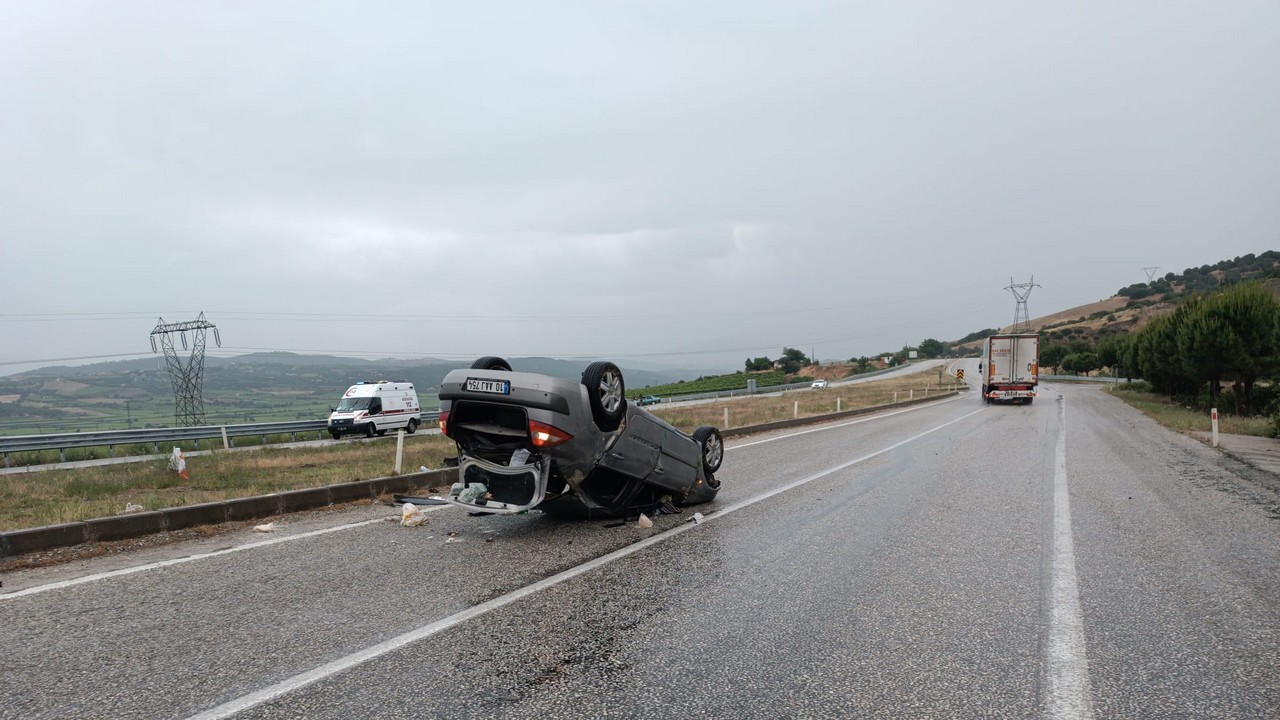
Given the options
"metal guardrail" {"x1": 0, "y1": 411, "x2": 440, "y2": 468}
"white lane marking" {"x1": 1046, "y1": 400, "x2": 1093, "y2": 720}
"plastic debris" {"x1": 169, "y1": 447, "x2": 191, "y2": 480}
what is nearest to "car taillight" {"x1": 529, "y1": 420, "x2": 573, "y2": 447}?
"white lane marking" {"x1": 1046, "y1": 400, "x2": 1093, "y2": 720}

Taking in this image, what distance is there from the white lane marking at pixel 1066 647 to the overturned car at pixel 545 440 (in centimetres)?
406

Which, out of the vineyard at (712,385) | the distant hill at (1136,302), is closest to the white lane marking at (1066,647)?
the vineyard at (712,385)

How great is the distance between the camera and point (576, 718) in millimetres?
3279

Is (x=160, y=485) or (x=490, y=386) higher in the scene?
(x=490, y=386)

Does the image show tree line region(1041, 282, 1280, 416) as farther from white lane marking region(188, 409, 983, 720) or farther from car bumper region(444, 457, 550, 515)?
car bumper region(444, 457, 550, 515)

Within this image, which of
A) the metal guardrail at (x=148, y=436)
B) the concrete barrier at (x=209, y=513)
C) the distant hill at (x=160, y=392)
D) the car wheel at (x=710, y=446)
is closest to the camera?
the concrete barrier at (x=209, y=513)

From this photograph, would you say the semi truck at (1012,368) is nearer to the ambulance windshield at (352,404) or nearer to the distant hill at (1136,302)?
the ambulance windshield at (352,404)

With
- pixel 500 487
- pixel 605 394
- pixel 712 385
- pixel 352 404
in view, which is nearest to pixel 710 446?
pixel 605 394

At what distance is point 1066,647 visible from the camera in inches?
164

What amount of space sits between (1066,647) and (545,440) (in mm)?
4244

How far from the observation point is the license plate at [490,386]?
6.65 meters

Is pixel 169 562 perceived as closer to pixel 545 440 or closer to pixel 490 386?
pixel 490 386

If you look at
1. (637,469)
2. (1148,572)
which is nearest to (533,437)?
(637,469)

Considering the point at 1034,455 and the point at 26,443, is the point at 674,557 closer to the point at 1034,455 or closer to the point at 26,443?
the point at 1034,455
